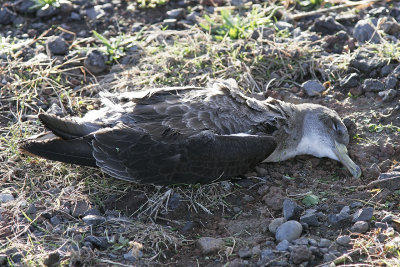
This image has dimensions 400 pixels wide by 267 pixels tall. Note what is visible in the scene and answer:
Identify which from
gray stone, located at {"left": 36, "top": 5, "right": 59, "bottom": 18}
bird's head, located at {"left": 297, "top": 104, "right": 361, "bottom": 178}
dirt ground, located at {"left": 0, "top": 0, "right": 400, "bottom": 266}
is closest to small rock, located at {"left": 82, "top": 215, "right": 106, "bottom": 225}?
dirt ground, located at {"left": 0, "top": 0, "right": 400, "bottom": 266}

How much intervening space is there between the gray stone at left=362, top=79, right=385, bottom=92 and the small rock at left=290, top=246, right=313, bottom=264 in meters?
2.67

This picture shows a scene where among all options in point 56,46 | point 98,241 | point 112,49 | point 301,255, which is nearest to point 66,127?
point 98,241

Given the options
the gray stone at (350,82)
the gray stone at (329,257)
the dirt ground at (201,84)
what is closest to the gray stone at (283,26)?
the dirt ground at (201,84)

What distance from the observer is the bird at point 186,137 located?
16.6 feet

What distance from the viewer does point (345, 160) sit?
216 inches

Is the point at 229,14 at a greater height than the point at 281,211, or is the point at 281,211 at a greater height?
the point at 229,14

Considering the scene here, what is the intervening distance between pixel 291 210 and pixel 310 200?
321 mm

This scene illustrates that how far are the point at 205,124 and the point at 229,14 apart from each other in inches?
95.6

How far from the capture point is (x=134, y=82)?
6648mm

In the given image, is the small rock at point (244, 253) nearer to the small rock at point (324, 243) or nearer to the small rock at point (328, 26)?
the small rock at point (324, 243)

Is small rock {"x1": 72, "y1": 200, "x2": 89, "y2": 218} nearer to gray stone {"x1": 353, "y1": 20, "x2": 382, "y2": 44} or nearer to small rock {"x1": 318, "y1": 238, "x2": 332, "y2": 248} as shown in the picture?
small rock {"x1": 318, "y1": 238, "x2": 332, "y2": 248}

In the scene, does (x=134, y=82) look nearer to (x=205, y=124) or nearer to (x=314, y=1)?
(x=205, y=124)

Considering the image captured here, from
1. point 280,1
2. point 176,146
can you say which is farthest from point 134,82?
point 280,1

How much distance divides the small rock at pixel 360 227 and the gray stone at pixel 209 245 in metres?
0.97
